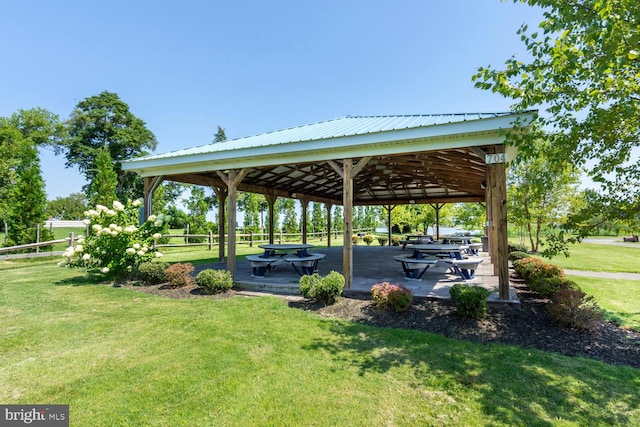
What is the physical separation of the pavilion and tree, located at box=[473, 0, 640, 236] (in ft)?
1.49

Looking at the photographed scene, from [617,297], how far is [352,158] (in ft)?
21.7

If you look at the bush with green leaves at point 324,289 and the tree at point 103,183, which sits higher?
the tree at point 103,183

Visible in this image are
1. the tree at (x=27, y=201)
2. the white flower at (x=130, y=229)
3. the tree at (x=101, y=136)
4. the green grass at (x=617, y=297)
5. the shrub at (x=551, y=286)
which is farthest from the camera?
the tree at (x=101, y=136)

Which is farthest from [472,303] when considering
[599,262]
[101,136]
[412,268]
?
[101,136]

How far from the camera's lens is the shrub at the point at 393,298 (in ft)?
15.4

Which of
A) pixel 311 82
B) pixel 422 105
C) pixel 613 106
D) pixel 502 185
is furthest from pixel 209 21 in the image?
pixel 613 106

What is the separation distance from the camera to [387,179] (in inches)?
542

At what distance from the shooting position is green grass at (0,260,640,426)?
92.0 inches

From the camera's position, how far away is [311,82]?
38.4 feet

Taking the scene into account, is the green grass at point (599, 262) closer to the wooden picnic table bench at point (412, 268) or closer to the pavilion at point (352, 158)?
the pavilion at point (352, 158)

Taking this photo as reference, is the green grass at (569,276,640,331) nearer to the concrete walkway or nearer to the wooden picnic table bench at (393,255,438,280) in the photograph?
the concrete walkway

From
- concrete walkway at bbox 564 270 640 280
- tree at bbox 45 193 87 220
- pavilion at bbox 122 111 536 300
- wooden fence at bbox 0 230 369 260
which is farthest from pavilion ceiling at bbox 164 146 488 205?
tree at bbox 45 193 87 220

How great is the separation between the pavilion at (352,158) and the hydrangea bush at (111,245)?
1.39 m

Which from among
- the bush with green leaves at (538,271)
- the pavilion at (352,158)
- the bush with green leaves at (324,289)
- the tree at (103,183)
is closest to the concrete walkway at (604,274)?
the pavilion at (352,158)
